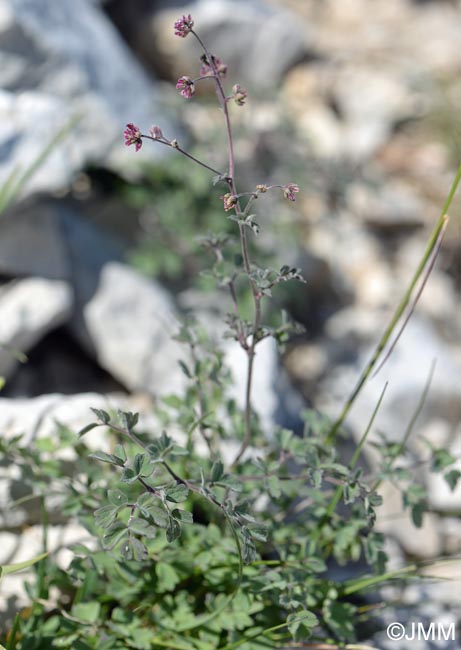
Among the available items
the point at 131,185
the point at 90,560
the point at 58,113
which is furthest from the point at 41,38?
the point at 90,560

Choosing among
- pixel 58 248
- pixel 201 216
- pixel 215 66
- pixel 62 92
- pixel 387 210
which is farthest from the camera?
pixel 387 210

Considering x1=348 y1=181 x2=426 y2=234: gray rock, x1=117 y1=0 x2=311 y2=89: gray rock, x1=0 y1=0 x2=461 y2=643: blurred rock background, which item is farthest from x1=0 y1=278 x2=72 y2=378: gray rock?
x1=348 y1=181 x2=426 y2=234: gray rock

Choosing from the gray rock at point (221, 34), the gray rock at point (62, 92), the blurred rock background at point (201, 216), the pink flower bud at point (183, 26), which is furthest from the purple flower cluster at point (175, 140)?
the gray rock at point (221, 34)

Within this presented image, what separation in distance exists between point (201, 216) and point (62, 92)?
894mm

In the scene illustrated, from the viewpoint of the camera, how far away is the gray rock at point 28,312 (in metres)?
2.99

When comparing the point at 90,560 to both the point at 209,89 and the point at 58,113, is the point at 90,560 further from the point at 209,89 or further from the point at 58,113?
the point at 209,89

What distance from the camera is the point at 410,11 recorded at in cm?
634

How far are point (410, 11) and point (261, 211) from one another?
11.8 ft

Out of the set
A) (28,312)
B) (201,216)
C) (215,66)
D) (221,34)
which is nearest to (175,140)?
(215,66)

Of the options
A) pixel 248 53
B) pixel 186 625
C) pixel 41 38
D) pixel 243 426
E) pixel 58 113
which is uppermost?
pixel 248 53

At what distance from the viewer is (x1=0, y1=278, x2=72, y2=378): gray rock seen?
299 cm

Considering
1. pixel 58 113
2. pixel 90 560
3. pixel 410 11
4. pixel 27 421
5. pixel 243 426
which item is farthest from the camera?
pixel 410 11

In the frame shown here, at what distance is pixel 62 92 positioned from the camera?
344 centimetres

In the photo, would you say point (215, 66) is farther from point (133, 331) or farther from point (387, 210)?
point (387, 210)
